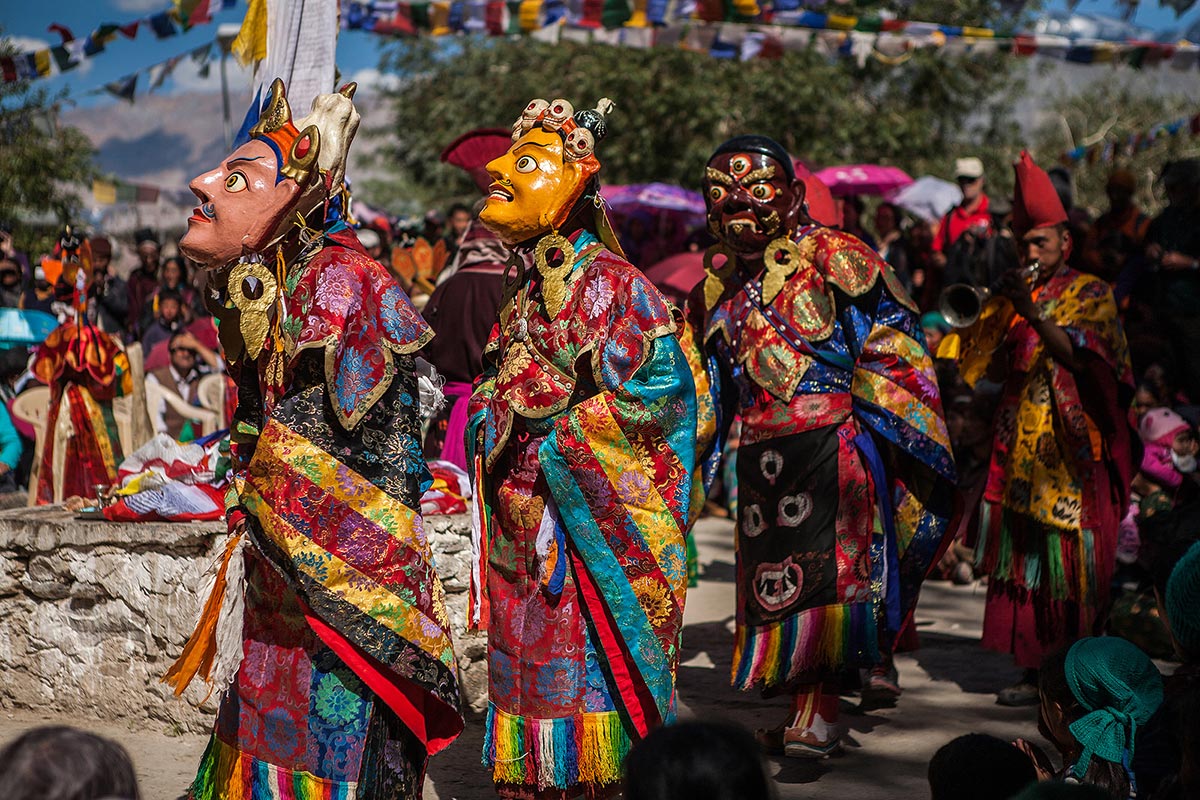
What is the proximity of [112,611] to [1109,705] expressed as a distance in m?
Answer: 3.93

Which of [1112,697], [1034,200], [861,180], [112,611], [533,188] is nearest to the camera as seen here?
[1112,697]

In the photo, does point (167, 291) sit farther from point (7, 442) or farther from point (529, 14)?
point (7, 442)

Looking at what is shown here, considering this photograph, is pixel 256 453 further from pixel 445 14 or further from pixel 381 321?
pixel 445 14

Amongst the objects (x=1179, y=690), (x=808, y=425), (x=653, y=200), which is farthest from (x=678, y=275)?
(x=1179, y=690)

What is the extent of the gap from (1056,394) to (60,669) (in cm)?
442

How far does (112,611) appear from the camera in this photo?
5348 millimetres

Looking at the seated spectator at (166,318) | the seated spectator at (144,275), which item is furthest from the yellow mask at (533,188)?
the seated spectator at (144,275)

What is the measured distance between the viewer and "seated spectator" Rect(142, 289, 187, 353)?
466 inches

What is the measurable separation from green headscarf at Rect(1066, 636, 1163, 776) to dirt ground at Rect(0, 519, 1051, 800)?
1595 mm

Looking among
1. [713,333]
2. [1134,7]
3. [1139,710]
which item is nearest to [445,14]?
[1134,7]

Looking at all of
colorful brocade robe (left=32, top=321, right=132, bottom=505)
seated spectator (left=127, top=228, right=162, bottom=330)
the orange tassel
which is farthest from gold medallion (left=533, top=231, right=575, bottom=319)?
seated spectator (left=127, top=228, right=162, bottom=330)

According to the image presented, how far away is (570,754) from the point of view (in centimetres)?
356

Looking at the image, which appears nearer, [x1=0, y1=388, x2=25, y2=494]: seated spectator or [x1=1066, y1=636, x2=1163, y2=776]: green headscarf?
[x1=1066, y1=636, x2=1163, y2=776]: green headscarf

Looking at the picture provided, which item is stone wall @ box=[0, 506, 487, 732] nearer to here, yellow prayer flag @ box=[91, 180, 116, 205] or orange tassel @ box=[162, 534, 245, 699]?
orange tassel @ box=[162, 534, 245, 699]
